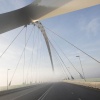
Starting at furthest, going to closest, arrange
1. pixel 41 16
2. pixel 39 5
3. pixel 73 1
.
Answer: pixel 41 16 → pixel 39 5 → pixel 73 1

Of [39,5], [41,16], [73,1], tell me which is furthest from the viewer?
[41,16]

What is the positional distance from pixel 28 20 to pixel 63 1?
10.5 feet

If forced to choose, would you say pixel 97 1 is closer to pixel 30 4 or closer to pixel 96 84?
pixel 30 4

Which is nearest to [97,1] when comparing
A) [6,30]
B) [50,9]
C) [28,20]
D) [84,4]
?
[84,4]

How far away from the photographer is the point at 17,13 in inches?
577

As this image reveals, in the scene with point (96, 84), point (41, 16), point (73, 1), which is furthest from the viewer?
point (96, 84)

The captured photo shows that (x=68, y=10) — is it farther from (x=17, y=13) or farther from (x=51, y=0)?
(x=17, y=13)

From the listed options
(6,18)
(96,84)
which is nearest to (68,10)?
(6,18)

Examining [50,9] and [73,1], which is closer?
[73,1]

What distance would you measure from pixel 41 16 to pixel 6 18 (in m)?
2.63

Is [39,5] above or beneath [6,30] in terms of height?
above

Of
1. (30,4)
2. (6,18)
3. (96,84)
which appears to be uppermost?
(30,4)

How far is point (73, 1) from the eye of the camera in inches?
526

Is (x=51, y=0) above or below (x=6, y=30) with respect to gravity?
above
